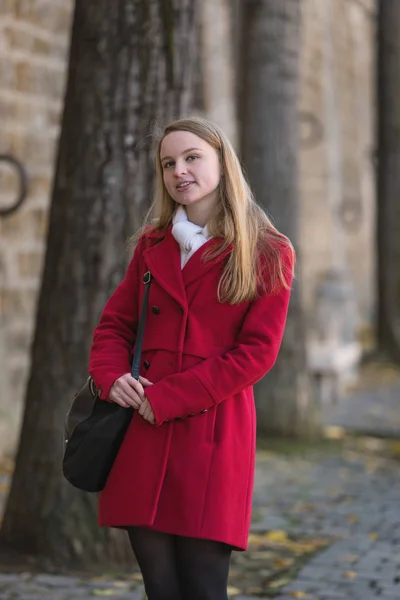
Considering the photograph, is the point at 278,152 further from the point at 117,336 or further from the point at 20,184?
the point at 117,336

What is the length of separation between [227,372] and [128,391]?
26 centimetres

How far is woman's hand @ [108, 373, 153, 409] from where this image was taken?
293 cm

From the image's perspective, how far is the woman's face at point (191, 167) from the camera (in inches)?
119

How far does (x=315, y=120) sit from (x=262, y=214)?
1153 centimetres

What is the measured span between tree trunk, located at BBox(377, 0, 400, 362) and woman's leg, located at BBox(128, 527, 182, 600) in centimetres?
1013

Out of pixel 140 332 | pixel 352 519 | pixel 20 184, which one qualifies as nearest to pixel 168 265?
pixel 140 332

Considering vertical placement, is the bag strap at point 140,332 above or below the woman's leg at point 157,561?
above

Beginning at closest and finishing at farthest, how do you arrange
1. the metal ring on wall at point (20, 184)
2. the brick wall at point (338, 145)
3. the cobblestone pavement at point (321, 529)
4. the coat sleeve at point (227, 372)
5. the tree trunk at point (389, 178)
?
the coat sleeve at point (227, 372) < the cobblestone pavement at point (321, 529) < the metal ring on wall at point (20, 184) < the tree trunk at point (389, 178) < the brick wall at point (338, 145)

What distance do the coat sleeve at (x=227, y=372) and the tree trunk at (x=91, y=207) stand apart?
1.91m

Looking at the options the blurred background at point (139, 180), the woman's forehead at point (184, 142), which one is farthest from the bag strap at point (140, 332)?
the blurred background at point (139, 180)

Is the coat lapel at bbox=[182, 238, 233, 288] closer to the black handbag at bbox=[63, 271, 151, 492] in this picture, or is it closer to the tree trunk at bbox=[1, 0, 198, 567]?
the black handbag at bbox=[63, 271, 151, 492]

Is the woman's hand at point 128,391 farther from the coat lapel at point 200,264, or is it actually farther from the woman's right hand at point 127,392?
the coat lapel at point 200,264

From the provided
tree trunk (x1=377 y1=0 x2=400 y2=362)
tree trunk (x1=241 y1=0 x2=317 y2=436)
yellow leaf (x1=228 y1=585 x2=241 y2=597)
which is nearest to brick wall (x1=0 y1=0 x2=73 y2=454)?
tree trunk (x1=241 y1=0 x2=317 y2=436)

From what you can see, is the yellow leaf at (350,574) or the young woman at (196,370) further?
the yellow leaf at (350,574)
